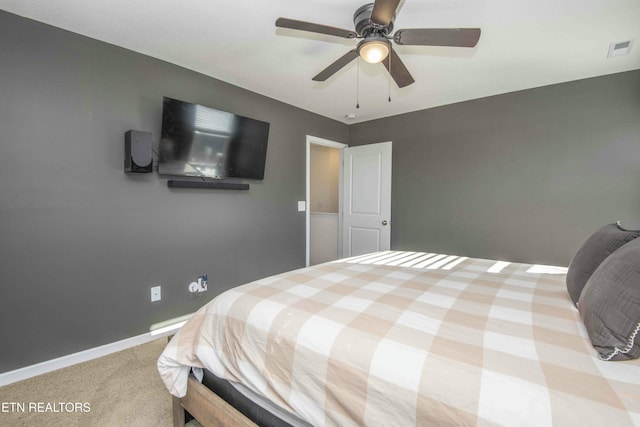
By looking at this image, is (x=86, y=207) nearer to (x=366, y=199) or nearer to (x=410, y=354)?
(x=410, y=354)

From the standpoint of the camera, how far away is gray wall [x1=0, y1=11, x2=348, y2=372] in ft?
6.11

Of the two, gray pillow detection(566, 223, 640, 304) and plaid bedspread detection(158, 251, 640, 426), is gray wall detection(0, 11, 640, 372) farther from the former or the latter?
gray pillow detection(566, 223, 640, 304)

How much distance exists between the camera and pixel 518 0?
1704 millimetres

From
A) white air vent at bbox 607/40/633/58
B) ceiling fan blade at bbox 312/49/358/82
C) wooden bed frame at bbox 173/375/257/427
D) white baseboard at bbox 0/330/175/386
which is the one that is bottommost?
white baseboard at bbox 0/330/175/386

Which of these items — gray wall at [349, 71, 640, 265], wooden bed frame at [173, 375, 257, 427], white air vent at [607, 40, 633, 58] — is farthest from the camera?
gray wall at [349, 71, 640, 265]

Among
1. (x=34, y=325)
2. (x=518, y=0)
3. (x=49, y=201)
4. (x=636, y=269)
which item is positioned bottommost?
(x=34, y=325)

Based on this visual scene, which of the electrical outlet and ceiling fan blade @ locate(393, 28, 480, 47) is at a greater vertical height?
ceiling fan blade @ locate(393, 28, 480, 47)

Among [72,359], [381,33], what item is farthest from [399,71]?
[72,359]

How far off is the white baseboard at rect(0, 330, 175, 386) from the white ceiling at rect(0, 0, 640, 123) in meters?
2.33

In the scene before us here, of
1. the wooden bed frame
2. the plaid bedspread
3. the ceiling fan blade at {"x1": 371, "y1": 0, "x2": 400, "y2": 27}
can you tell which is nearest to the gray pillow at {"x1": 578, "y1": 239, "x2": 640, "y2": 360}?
the plaid bedspread

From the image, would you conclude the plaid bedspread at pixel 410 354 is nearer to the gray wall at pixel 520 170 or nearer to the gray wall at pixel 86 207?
the gray wall at pixel 86 207

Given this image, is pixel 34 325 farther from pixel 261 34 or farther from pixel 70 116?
pixel 261 34

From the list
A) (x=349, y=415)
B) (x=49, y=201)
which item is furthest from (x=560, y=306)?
(x=49, y=201)

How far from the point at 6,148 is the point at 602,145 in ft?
15.9
